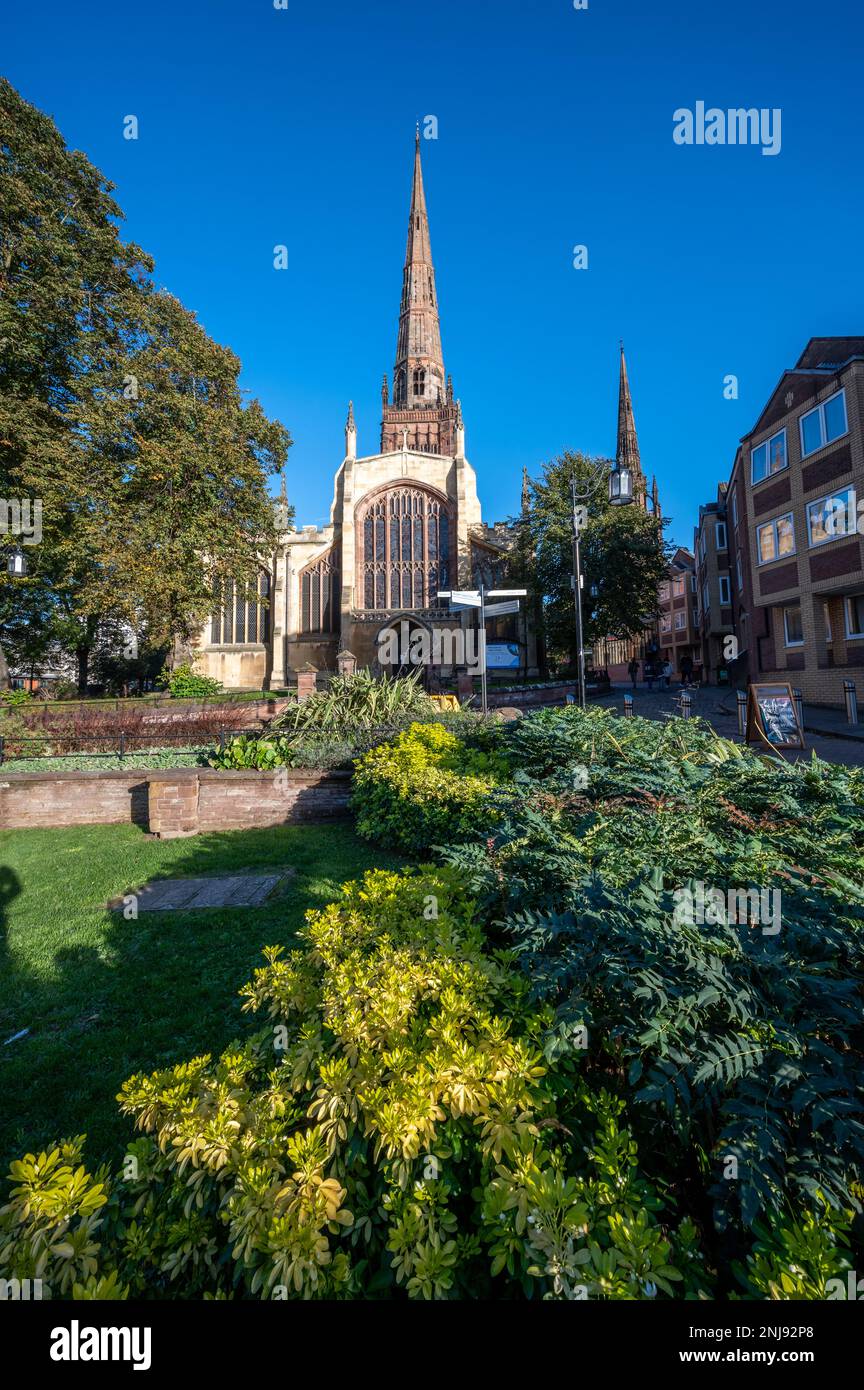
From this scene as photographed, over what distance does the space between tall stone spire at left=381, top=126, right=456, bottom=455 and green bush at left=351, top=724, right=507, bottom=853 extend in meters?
46.8

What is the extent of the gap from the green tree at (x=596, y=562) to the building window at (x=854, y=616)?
9494 mm

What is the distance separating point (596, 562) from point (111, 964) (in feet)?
80.4

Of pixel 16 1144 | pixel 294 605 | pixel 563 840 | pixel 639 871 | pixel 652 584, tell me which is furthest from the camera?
pixel 294 605

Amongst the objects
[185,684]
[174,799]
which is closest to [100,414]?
[185,684]

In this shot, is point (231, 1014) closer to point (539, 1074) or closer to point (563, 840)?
point (563, 840)

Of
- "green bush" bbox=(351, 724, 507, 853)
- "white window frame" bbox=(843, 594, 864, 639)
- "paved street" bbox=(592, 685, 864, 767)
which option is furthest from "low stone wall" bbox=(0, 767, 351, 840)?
"white window frame" bbox=(843, 594, 864, 639)

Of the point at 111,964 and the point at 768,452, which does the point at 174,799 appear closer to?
the point at 111,964

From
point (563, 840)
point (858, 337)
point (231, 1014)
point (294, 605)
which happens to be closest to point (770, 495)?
point (858, 337)

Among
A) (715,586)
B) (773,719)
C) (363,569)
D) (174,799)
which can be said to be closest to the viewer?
(174,799)

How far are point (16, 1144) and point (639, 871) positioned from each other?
3.27 meters

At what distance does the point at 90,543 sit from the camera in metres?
18.6

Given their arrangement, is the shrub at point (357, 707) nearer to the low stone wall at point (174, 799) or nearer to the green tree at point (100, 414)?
the low stone wall at point (174, 799)

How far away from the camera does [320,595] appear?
37188 millimetres
